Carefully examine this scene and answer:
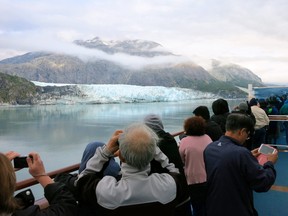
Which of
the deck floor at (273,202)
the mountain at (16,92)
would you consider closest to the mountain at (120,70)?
the mountain at (16,92)

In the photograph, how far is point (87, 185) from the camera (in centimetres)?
115

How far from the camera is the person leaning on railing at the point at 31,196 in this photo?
841 mm

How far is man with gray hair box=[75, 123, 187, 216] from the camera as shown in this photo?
1.11 m

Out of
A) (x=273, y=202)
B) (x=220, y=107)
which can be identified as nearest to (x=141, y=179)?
(x=220, y=107)

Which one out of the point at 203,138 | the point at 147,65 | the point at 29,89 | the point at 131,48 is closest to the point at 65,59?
the point at 147,65

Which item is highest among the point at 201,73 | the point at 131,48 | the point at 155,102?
the point at 131,48

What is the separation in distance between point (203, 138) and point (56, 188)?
52.9 inches

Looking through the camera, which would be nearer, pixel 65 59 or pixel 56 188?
pixel 56 188

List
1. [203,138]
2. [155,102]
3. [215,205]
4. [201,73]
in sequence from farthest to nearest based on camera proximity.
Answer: [201,73], [155,102], [203,138], [215,205]

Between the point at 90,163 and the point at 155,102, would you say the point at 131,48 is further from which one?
the point at 90,163

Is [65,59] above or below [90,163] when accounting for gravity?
above

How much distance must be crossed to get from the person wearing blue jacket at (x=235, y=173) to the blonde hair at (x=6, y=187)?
0.99 meters

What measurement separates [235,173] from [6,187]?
1.04m

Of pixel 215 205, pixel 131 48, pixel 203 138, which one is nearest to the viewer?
pixel 215 205
